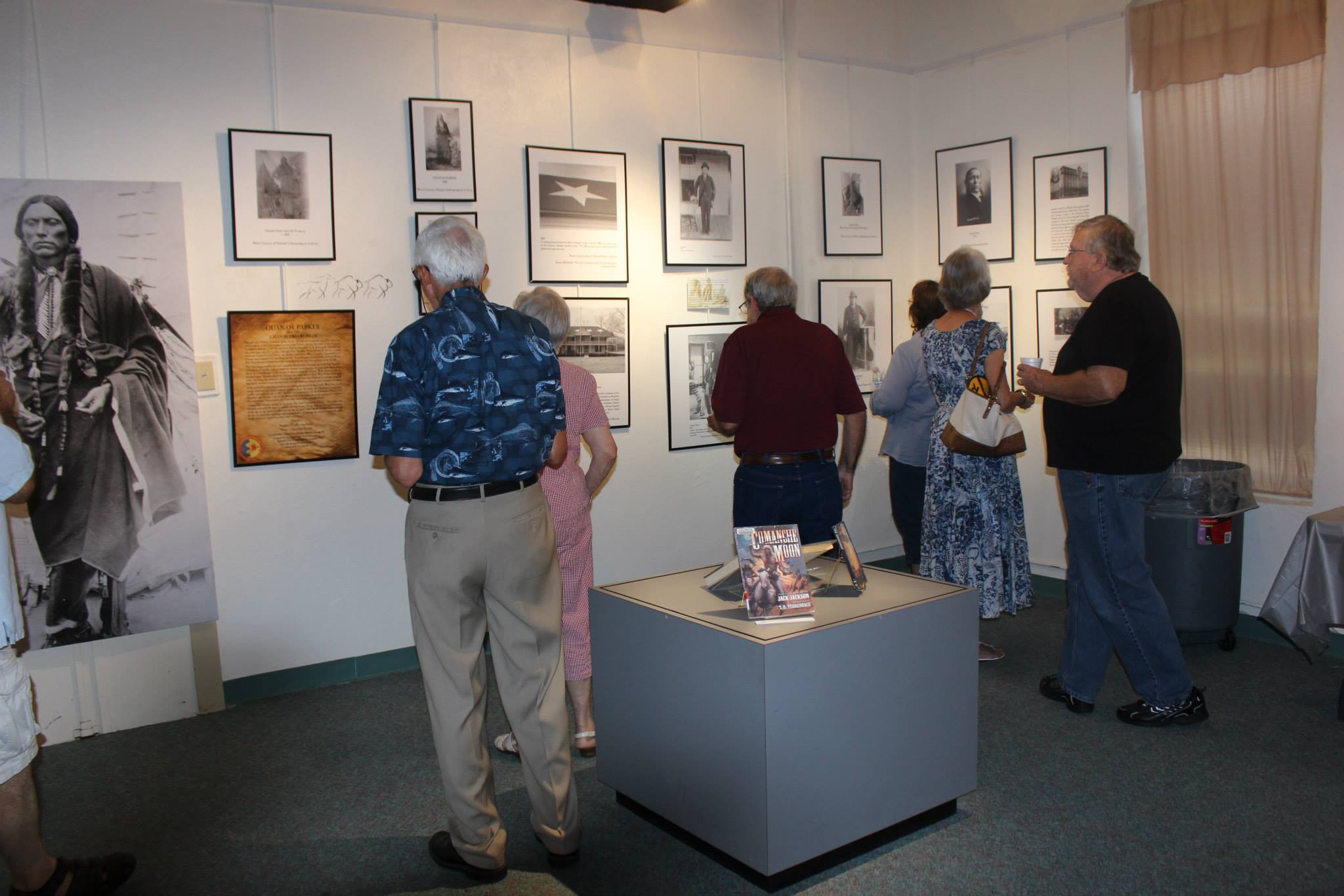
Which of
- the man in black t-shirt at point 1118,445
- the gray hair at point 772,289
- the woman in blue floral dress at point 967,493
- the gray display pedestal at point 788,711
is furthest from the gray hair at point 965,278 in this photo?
the gray display pedestal at point 788,711

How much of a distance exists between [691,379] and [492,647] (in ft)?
9.60

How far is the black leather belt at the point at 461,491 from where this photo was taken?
2666mm

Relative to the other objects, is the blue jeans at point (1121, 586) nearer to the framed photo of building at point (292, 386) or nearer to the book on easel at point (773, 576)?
the book on easel at point (773, 576)

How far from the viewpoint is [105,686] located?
4.12 meters

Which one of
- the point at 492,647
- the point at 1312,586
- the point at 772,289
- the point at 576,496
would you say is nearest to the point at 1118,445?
the point at 1312,586

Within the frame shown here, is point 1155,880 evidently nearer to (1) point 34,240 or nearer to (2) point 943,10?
(1) point 34,240

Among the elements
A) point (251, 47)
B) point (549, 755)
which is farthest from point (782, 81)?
point (549, 755)

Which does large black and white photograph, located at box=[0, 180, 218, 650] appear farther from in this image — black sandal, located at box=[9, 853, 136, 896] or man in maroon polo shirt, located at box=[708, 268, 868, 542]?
man in maroon polo shirt, located at box=[708, 268, 868, 542]

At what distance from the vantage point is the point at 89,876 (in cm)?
282

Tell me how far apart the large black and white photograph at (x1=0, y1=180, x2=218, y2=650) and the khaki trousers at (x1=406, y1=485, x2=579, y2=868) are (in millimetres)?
1964

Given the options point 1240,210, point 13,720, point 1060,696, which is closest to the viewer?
point 13,720

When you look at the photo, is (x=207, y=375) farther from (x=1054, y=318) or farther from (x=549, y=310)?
(x=1054, y=318)

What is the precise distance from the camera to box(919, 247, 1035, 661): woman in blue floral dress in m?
4.20

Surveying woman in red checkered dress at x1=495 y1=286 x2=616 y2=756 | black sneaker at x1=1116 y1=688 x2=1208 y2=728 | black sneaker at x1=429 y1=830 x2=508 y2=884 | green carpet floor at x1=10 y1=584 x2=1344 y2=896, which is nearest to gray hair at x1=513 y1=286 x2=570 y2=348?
woman in red checkered dress at x1=495 y1=286 x2=616 y2=756
